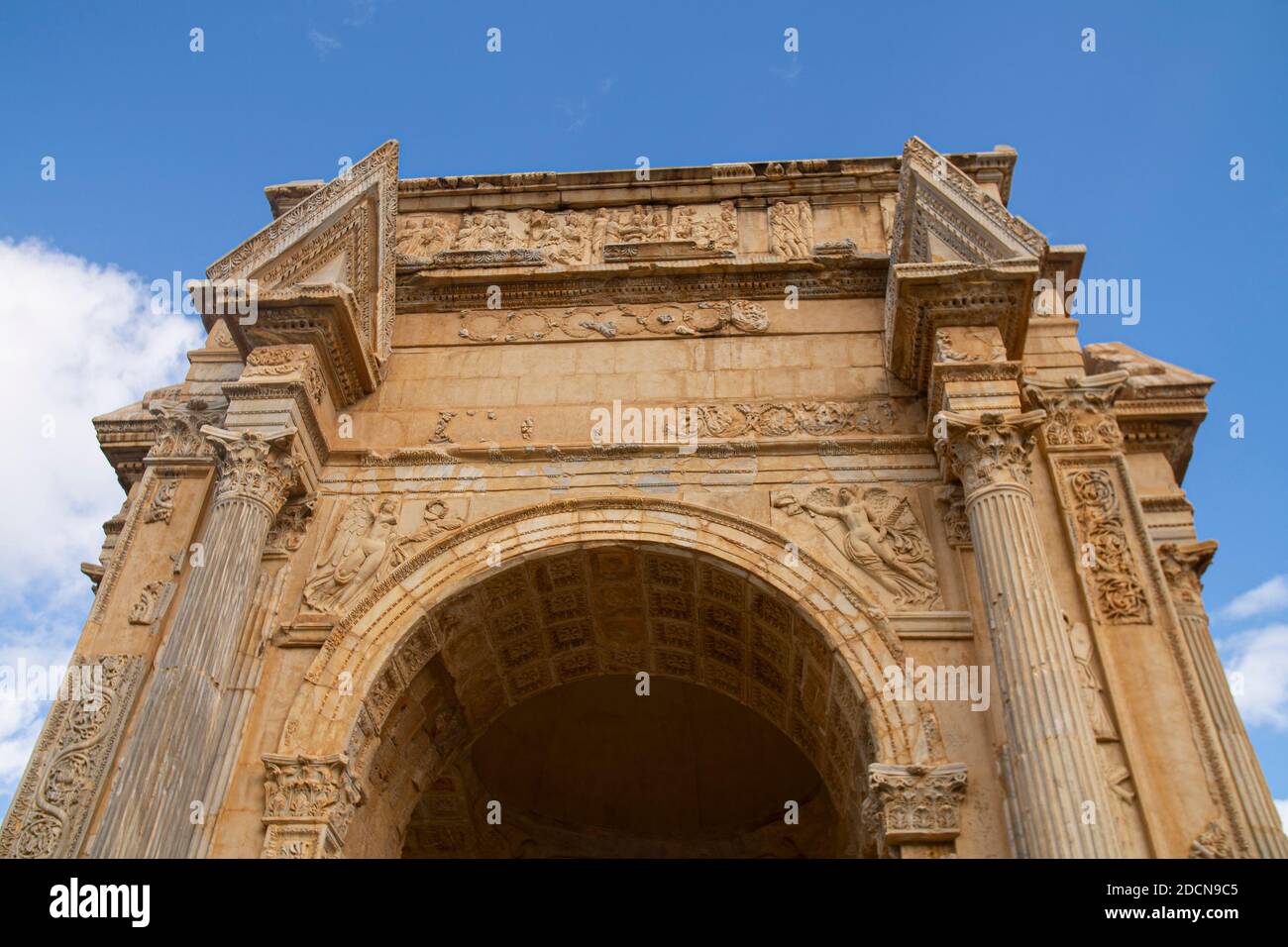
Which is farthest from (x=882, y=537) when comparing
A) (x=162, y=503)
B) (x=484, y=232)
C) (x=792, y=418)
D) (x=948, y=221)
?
(x=162, y=503)

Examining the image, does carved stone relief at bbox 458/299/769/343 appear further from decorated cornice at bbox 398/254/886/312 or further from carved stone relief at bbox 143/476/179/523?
carved stone relief at bbox 143/476/179/523

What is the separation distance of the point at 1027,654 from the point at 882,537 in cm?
218

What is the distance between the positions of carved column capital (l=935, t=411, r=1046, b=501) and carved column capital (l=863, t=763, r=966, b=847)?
2410mm

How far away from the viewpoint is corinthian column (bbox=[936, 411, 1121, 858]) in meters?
7.73

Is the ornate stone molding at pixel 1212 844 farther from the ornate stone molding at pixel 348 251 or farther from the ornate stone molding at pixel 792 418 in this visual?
the ornate stone molding at pixel 348 251

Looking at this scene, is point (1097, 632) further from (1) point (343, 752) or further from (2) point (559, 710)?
(2) point (559, 710)

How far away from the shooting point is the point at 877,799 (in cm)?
902

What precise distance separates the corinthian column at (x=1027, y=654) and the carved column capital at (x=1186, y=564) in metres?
2.37

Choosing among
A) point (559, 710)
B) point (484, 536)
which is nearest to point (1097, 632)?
point (484, 536)

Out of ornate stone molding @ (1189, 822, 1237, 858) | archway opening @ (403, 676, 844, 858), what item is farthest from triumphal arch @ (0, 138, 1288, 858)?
archway opening @ (403, 676, 844, 858)

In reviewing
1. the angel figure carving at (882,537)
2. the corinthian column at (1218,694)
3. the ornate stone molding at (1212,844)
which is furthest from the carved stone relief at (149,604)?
the corinthian column at (1218,694)

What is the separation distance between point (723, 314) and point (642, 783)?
8.00 metres

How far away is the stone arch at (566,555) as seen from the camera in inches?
377
